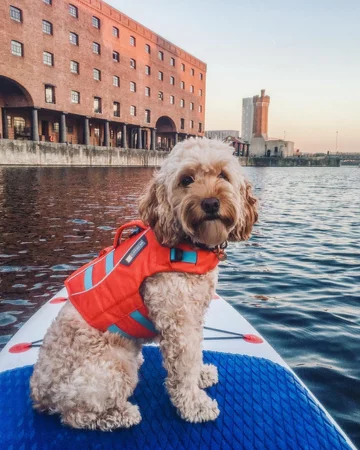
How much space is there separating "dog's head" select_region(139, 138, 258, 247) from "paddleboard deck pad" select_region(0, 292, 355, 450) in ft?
4.23

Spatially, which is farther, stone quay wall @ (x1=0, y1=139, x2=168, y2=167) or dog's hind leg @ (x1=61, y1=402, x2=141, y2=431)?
stone quay wall @ (x1=0, y1=139, x2=168, y2=167)

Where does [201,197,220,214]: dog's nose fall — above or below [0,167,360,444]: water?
above

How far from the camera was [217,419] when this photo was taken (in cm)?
254

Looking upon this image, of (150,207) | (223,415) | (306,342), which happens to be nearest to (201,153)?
(150,207)

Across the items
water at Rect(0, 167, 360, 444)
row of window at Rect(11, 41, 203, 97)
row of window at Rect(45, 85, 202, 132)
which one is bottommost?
water at Rect(0, 167, 360, 444)

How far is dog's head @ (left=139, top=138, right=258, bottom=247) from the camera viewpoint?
2.34 metres

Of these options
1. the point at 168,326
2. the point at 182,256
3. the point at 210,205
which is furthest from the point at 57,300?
the point at 210,205

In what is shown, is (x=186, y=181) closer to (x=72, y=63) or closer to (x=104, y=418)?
(x=104, y=418)

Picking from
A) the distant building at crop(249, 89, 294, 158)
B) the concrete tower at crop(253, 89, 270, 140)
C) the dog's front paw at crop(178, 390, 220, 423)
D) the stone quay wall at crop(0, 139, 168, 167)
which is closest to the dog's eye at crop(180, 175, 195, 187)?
the dog's front paw at crop(178, 390, 220, 423)

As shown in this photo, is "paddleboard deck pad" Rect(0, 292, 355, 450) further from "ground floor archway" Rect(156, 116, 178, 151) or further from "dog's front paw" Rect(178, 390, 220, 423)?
"ground floor archway" Rect(156, 116, 178, 151)

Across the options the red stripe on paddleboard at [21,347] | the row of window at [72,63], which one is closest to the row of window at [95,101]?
the row of window at [72,63]

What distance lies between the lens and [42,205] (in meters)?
13.3

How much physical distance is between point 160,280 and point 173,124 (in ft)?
199

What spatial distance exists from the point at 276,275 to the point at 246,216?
4.88m
